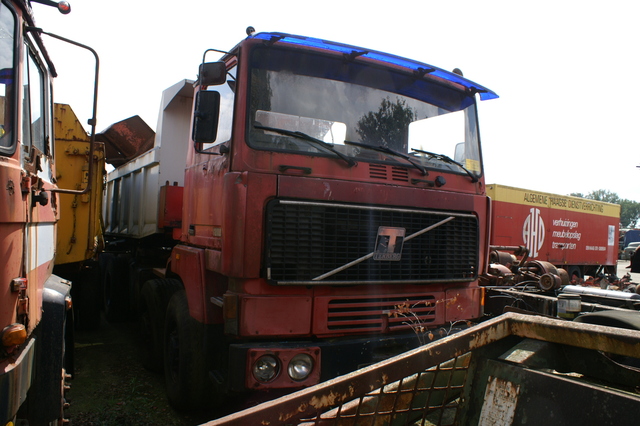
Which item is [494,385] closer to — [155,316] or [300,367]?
[300,367]

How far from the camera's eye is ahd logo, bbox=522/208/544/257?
15.8m

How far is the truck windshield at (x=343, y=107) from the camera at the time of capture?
144 inches

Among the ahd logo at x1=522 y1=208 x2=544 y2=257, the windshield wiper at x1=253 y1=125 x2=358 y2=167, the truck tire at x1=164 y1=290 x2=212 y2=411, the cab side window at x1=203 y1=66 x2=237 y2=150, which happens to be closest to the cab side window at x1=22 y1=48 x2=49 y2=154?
the cab side window at x1=203 y1=66 x2=237 y2=150

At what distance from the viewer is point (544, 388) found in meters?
1.82

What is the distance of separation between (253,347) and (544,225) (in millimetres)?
15340

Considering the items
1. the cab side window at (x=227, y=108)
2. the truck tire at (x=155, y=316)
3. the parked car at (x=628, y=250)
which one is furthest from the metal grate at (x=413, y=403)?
the parked car at (x=628, y=250)

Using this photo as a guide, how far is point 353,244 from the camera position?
3.64m

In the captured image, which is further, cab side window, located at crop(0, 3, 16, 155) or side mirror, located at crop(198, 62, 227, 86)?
side mirror, located at crop(198, 62, 227, 86)

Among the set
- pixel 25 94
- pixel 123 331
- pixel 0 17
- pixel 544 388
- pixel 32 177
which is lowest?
pixel 123 331

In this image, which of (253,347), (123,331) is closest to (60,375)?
(253,347)

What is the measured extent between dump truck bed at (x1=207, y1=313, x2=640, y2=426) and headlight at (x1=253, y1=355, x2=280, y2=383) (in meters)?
1.29

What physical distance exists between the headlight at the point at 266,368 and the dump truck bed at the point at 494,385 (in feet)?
4.24

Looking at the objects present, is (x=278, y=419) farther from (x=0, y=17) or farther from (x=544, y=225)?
(x=544, y=225)

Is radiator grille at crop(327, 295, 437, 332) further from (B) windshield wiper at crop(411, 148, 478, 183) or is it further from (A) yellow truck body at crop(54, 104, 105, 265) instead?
(A) yellow truck body at crop(54, 104, 105, 265)
